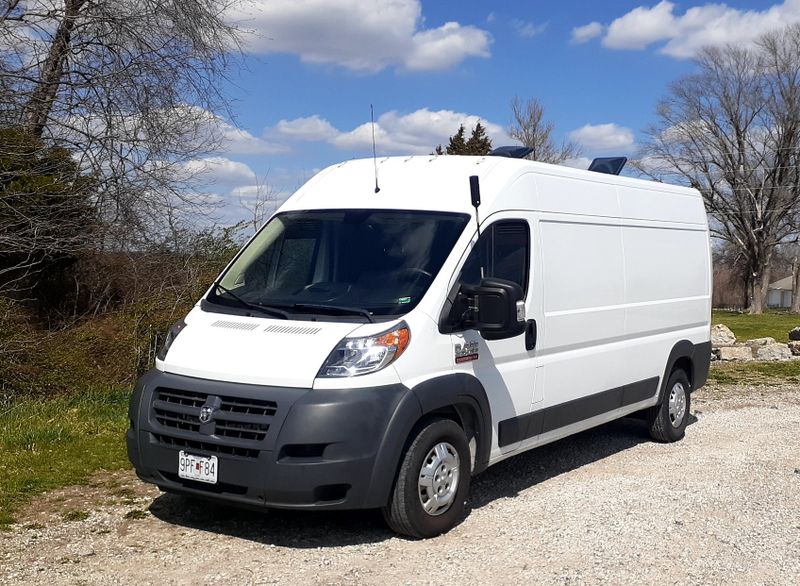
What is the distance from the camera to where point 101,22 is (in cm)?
1368

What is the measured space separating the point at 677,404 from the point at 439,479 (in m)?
4.29

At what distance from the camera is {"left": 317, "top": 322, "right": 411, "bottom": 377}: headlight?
17.7ft

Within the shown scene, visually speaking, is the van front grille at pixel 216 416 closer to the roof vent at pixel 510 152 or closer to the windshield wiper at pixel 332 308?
the windshield wiper at pixel 332 308

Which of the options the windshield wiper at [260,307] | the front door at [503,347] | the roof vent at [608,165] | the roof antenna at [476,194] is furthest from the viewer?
the roof vent at [608,165]

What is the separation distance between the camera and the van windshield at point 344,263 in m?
5.86

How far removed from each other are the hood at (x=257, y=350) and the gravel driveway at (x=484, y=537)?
3.45 ft

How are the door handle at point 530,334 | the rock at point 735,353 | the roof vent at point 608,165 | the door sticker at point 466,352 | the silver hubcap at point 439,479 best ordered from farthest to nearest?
the rock at point 735,353 → the roof vent at point 608,165 → the door handle at point 530,334 → the door sticker at point 466,352 → the silver hubcap at point 439,479

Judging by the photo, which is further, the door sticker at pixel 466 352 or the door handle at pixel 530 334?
the door handle at pixel 530 334

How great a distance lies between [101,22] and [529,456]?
31.2ft

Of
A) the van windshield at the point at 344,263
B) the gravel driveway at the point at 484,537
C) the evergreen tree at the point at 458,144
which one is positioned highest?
the evergreen tree at the point at 458,144

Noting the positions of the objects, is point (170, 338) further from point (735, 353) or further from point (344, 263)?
point (735, 353)

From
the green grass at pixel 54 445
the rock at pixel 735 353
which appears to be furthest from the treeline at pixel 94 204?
the rock at pixel 735 353

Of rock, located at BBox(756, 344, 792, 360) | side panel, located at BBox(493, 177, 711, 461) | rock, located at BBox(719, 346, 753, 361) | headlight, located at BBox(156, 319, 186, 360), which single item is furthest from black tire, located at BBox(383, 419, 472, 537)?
rock, located at BBox(756, 344, 792, 360)

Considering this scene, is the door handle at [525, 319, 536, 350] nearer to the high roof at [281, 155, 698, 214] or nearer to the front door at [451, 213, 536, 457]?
the front door at [451, 213, 536, 457]
